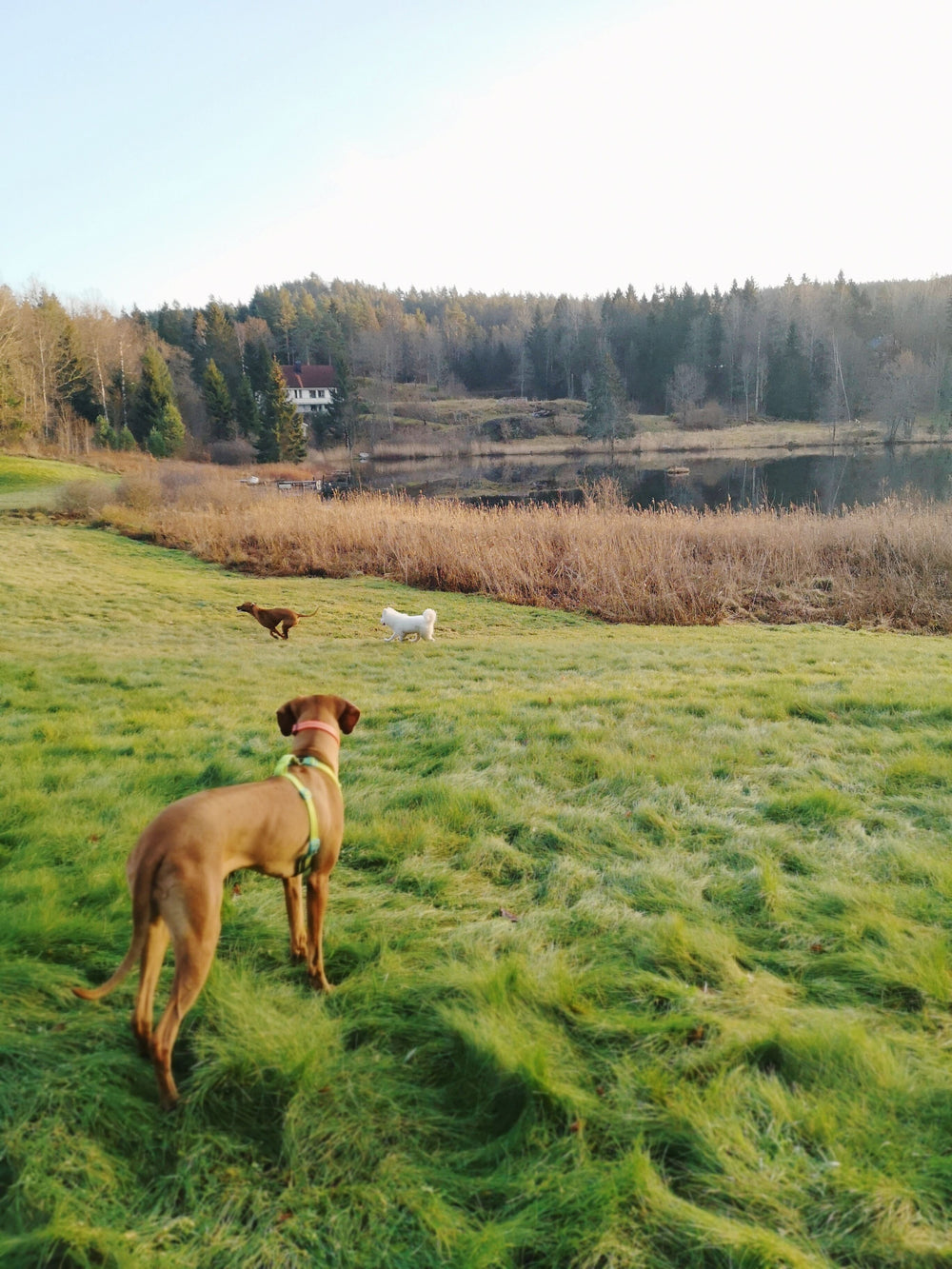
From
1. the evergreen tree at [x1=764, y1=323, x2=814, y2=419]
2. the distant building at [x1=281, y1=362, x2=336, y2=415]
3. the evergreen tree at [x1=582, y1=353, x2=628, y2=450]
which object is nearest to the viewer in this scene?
the evergreen tree at [x1=582, y1=353, x2=628, y2=450]

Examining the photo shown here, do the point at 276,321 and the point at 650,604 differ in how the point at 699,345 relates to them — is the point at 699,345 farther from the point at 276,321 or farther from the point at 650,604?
the point at 650,604

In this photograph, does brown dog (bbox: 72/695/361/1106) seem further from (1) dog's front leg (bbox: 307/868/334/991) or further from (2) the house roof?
(2) the house roof

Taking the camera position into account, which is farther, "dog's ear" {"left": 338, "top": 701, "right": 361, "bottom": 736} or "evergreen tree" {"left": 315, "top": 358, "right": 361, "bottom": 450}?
"evergreen tree" {"left": 315, "top": 358, "right": 361, "bottom": 450}

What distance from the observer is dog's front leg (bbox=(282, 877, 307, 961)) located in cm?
231

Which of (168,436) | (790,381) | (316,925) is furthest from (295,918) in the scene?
(790,381)

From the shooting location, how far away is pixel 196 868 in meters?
1.75

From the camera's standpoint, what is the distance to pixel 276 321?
280 feet

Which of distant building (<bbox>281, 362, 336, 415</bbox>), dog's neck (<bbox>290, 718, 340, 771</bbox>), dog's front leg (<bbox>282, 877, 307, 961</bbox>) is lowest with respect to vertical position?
dog's front leg (<bbox>282, 877, 307, 961</bbox>)

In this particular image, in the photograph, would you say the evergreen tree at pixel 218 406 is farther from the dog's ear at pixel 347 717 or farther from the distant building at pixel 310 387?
the dog's ear at pixel 347 717

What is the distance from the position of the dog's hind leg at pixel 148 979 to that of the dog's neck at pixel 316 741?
75cm

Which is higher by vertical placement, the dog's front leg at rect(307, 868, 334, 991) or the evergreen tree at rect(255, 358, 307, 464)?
the evergreen tree at rect(255, 358, 307, 464)

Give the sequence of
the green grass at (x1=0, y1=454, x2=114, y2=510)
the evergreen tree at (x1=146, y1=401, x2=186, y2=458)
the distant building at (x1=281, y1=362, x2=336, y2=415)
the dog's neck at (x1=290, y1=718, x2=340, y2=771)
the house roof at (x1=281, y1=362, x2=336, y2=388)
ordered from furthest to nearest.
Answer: the house roof at (x1=281, y1=362, x2=336, y2=388)
the distant building at (x1=281, y1=362, x2=336, y2=415)
the evergreen tree at (x1=146, y1=401, x2=186, y2=458)
the green grass at (x1=0, y1=454, x2=114, y2=510)
the dog's neck at (x1=290, y1=718, x2=340, y2=771)

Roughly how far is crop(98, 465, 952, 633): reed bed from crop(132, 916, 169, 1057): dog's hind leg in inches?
486

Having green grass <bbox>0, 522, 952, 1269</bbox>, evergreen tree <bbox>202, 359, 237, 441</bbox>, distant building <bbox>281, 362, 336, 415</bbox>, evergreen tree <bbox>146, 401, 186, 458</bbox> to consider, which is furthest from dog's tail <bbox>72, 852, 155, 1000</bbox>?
distant building <bbox>281, 362, 336, 415</bbox>
